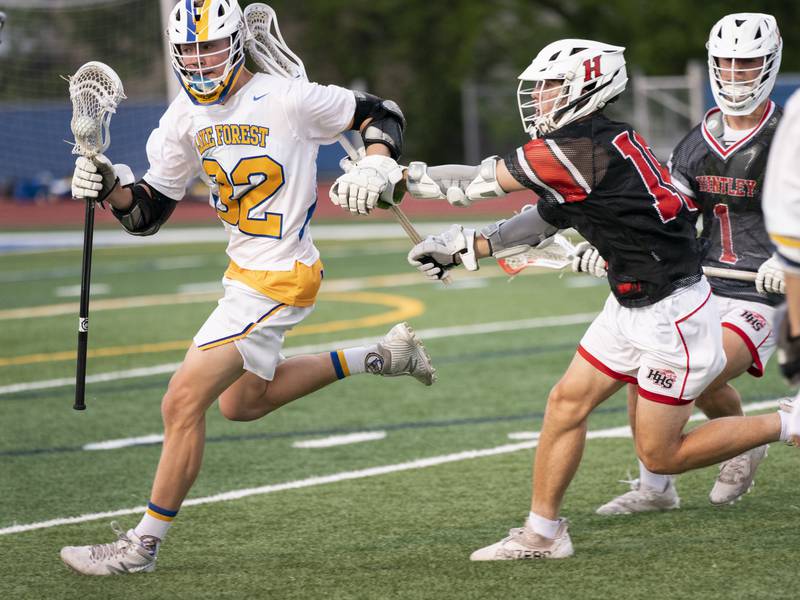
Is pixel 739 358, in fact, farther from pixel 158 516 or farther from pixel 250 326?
pixel 158 516

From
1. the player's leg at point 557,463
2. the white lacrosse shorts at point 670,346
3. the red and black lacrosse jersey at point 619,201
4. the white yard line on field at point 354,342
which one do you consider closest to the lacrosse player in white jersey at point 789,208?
the red and black lacrosse jersey at point 619,201

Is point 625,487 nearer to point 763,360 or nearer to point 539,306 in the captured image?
point 763,360

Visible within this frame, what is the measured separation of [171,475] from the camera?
4.75m

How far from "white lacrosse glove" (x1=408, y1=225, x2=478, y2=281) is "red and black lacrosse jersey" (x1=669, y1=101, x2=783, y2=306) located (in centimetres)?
119

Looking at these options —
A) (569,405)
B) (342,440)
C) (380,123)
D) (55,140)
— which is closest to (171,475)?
(569,405)

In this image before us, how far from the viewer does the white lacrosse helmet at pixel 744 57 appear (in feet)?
18.1

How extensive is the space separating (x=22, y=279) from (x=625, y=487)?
10234 millimetres

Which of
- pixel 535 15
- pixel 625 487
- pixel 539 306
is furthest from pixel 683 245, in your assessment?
pixel 535 15

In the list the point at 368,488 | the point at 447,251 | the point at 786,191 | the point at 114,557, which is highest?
the point at 786,191

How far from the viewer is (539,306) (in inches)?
443

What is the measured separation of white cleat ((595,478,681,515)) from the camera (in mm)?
5395

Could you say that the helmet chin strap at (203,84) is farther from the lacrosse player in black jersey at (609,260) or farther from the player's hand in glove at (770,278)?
the player's hand in glove at (770,278)

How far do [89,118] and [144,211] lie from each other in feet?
1.41

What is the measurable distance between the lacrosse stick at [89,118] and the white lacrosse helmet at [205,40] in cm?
34
